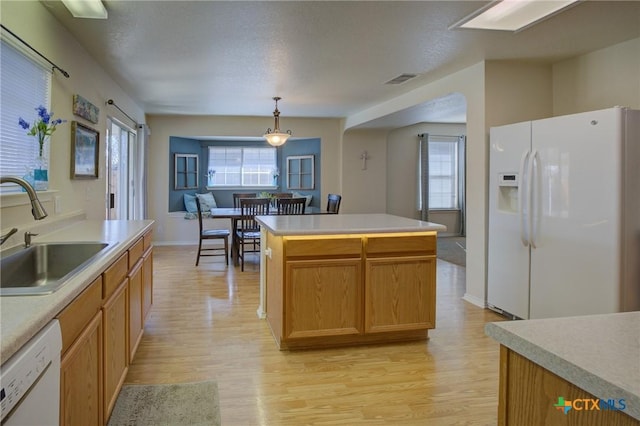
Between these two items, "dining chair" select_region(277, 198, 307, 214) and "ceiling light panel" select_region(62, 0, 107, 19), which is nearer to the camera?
"ceiling light panel" select_region(62, 0, 107, 19)

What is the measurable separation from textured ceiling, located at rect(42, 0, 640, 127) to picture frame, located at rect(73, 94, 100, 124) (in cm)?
47

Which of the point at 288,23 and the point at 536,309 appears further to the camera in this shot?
the point at 536,309

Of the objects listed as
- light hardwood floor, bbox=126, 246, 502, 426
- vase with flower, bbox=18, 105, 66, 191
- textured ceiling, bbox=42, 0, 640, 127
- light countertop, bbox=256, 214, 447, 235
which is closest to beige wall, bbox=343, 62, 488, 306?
textured ceiling, bbox=42, 0, 640, 127

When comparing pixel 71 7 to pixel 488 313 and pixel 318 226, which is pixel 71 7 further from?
pixel 488 313

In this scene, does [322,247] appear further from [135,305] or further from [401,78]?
[401,78]

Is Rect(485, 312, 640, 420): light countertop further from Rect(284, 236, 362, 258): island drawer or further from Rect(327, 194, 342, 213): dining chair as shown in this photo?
Rect(327, 194, 342, 213): dining chair

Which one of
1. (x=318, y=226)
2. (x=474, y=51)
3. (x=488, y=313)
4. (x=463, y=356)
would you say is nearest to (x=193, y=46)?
(x=318, y=226)

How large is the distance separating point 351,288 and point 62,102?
258cm

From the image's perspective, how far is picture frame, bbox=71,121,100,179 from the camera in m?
3.42

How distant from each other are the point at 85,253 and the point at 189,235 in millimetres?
5738

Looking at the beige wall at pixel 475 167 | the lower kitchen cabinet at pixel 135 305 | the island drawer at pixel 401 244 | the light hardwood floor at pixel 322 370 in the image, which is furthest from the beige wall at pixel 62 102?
the beige wall at pixel 475 167

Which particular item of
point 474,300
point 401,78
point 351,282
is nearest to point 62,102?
point 351,282

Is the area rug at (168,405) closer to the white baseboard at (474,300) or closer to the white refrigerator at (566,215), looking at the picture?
the white refrigerator at (566,215)

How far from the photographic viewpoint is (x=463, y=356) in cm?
288
